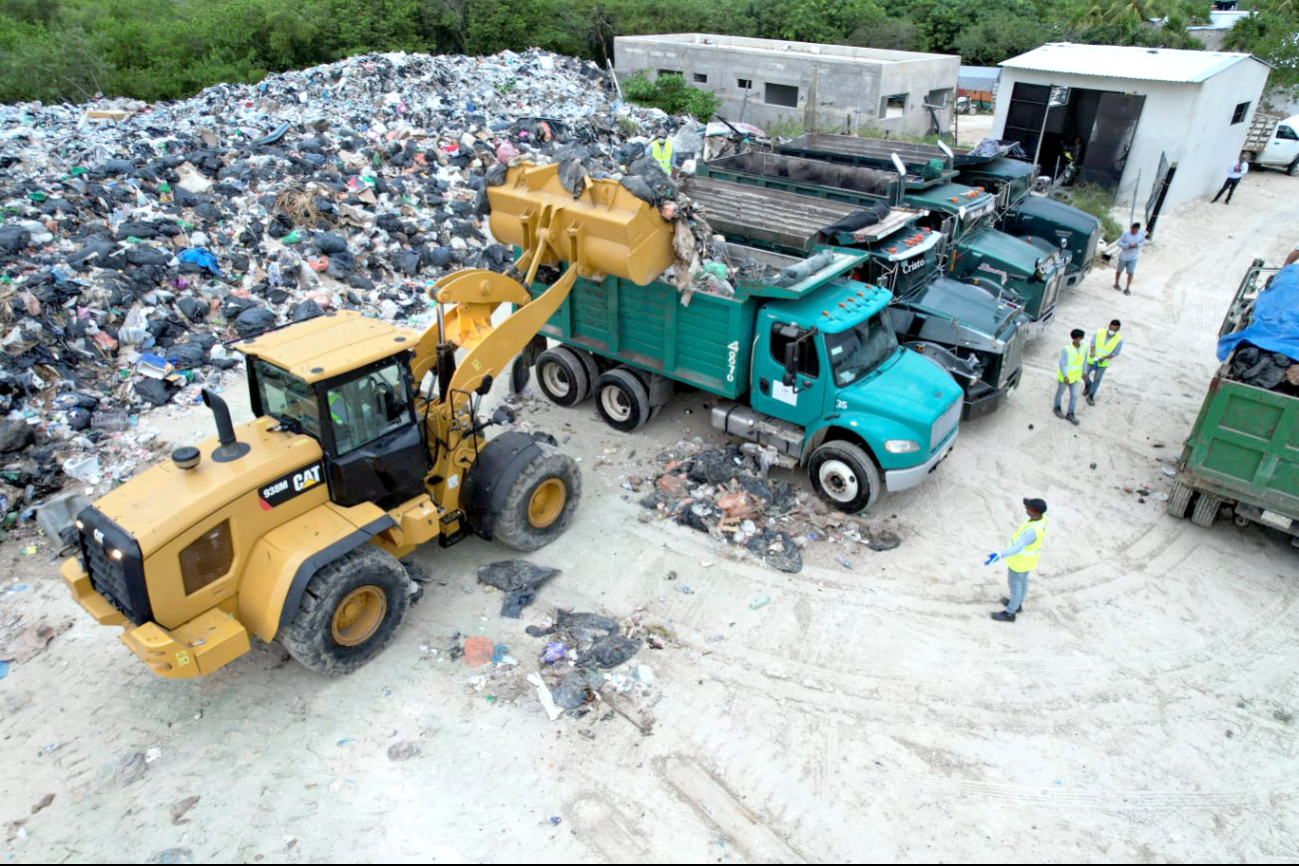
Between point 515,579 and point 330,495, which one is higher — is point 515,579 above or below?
below

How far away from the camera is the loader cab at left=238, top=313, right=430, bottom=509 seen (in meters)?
5.38

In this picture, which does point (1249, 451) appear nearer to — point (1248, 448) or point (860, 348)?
point (1248, 448)

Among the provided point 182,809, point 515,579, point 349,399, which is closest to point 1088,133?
point 515,579

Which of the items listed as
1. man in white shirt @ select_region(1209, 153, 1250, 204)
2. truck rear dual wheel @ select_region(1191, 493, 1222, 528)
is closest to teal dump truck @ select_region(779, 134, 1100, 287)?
truck rear dual wheel @ select_region(1191, 493, 1222, 528)

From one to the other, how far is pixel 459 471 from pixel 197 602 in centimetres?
220

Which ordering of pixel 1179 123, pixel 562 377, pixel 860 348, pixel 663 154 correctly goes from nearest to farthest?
pixel 860 348, pixel 562 377, pixel 663 154, pixel 1179 123

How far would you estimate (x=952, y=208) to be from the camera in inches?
431

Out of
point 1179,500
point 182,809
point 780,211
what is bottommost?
point 182,809

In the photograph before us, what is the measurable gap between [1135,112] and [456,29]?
69.1 ft

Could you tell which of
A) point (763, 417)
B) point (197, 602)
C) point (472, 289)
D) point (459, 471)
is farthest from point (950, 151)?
point (197, 602)

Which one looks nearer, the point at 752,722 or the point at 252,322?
the point at 752,722

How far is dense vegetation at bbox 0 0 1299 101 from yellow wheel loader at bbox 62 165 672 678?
804 inches

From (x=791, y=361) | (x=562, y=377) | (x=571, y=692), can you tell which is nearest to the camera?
(x=571, y=692)

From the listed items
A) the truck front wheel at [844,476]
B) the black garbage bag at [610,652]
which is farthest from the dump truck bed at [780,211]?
the black garbage bag at [610,652]
